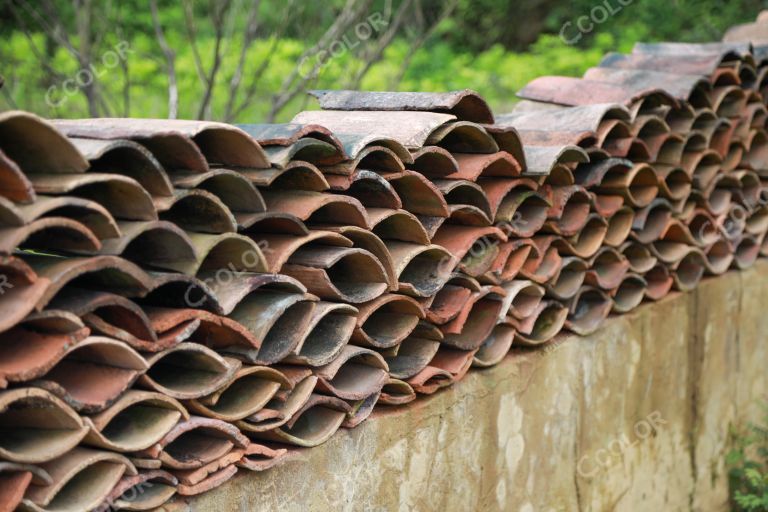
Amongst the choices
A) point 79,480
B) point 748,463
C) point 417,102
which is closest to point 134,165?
point 79,480

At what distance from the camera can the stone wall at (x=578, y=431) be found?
254cm

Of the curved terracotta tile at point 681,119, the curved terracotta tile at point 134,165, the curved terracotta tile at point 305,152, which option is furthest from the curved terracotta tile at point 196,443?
the curved terracotta tile at point 681,119

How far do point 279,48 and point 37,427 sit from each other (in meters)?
5.21

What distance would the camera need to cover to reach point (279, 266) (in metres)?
2.19

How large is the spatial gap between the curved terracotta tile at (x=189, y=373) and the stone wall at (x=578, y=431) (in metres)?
0.25

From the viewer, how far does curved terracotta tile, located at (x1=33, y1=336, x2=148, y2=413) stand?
1.80m

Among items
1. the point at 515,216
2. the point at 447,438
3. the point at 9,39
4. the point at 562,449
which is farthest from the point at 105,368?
the point at 9,39

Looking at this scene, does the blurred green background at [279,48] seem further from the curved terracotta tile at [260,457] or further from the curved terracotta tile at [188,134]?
the curved terracotta tile at [260,457]

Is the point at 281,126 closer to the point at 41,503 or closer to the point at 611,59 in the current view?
the point at 41,503

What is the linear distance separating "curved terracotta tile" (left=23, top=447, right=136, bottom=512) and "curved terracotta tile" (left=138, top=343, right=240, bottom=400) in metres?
0.17

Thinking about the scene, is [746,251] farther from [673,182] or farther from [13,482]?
[13,482]

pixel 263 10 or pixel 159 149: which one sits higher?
pixel 263 10

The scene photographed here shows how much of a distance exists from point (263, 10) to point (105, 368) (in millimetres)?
8860

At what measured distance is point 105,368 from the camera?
1885mm
